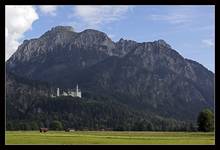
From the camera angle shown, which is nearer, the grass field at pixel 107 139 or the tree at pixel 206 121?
the grass field at pixel 107 139

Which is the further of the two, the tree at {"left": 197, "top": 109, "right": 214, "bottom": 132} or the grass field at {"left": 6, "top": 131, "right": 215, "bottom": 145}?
the tree at {"left": 197, "top": 109, "right": 214, "bottom": 132}

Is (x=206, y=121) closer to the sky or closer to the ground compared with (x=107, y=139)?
closer to the ground

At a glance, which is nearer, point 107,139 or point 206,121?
point 107,139
